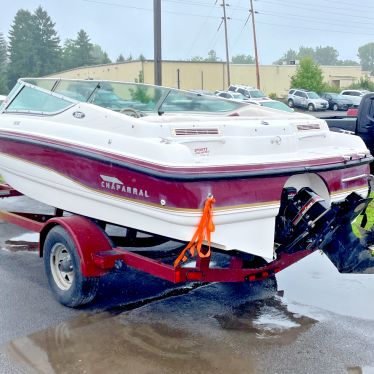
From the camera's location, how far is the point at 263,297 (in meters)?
4.72

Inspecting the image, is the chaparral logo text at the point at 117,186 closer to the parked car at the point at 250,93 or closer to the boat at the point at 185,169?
the boat at the point at 185,169

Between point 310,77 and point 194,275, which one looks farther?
point 310,77

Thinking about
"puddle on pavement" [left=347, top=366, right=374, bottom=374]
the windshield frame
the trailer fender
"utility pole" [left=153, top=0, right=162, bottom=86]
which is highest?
"utility pole" [left=153, top=0, right=162, bottom=86]


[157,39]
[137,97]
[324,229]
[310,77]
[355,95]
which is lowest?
[324,229]

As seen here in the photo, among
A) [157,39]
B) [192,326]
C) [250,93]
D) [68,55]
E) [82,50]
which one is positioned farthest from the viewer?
[68,55]

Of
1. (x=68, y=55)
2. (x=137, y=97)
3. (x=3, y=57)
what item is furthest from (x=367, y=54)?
(x=137, y=97)

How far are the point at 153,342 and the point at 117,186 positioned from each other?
1309 mm

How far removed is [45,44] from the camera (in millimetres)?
89875

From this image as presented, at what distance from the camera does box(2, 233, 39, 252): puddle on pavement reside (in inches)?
245

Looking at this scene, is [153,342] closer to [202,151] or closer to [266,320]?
[266,320]

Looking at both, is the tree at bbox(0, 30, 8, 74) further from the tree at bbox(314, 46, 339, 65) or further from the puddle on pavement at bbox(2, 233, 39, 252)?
the tree at bbox(314, 46, 339, 65)

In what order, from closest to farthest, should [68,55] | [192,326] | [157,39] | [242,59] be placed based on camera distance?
[192,326] → [157,39] → [68,55] → [242,59]

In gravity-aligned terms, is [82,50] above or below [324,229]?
above

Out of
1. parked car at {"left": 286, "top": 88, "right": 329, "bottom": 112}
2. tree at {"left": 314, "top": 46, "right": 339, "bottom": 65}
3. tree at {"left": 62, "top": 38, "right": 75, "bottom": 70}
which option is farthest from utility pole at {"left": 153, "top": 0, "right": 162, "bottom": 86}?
tree at {"left": 314, "top": 46, "right": 339, "bottom": 65}
